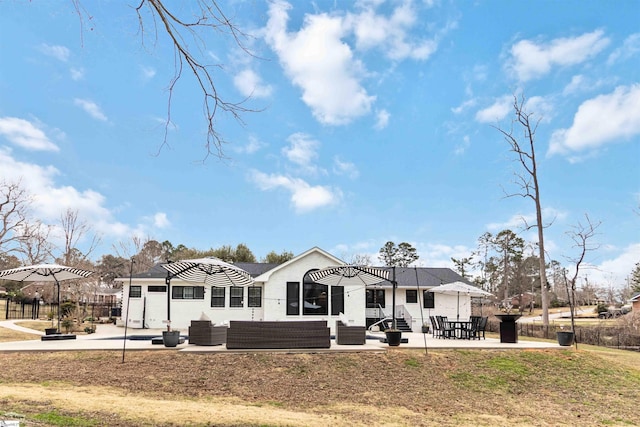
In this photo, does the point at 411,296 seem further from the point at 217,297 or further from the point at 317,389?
the point at 317,389

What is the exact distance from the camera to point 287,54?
5.39 m

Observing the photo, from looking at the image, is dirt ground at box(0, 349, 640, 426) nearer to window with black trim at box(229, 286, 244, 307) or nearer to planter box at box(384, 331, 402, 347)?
planter box at box(384, 331, 402, 347)

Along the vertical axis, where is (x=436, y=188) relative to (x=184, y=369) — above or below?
above

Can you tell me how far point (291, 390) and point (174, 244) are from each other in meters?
47.1

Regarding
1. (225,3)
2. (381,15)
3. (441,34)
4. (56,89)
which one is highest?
(441,34)

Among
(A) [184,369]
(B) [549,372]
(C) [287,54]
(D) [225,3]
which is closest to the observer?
(D) [225,3]

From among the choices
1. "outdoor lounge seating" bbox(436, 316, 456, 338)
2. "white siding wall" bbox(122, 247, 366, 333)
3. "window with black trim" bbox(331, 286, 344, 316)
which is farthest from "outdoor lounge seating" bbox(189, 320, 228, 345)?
"window with black trim" bbox(331, 286, 344, 316)

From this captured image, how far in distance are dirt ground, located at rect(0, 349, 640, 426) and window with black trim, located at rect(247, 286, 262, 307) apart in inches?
440

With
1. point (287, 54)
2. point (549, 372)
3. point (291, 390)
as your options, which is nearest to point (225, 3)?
point (287, 54)

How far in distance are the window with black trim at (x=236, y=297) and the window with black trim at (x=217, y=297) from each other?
422mm

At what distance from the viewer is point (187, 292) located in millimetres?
23141

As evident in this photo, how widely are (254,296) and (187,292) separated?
3391mm

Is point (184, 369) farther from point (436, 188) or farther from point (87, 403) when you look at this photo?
point (436, 188)

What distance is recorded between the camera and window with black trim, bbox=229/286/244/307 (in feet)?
76.6
